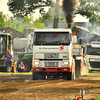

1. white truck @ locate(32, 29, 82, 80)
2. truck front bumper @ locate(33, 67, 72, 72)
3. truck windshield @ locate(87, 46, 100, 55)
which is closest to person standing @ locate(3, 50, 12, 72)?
truck windshield @ locate(87, 46, 100, 55)

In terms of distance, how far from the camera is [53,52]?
20.2 m

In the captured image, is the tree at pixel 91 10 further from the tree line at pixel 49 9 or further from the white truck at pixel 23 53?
the white truck at pixel 23 53

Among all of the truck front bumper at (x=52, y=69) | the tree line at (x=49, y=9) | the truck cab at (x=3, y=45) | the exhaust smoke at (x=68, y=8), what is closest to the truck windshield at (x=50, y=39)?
the truck front bumper at (x=52, y=69)

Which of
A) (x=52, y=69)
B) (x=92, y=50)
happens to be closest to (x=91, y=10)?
(x=92, y=50)

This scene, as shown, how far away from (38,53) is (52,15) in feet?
81.0

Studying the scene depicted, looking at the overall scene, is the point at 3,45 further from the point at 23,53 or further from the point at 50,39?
the point at 50,39

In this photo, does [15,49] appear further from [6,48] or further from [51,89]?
[51,89]

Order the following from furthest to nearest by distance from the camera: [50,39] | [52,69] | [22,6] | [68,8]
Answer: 1. [22,6]
2. [68,8]
3. [52,69]
4. [50,39]

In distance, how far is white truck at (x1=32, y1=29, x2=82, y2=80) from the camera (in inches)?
788

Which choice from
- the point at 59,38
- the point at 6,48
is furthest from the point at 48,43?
the point at 6,48

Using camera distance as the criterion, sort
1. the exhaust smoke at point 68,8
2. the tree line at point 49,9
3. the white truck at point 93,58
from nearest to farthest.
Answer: the white truck at point 93,58, the exhaust smoke at point 68,8, the tree line at point 49,9

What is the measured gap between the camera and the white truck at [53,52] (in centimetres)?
2002

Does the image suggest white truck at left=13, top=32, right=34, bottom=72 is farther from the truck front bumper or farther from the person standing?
the truck front bumper

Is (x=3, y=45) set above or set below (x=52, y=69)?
above
